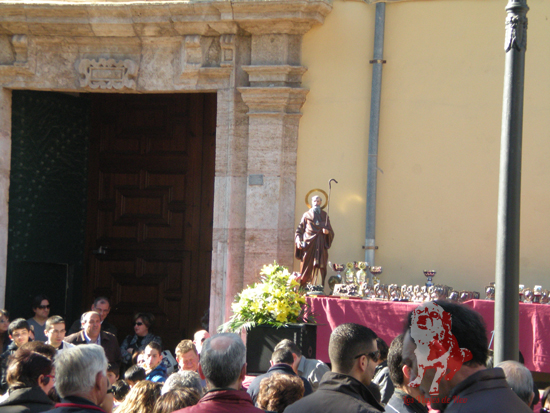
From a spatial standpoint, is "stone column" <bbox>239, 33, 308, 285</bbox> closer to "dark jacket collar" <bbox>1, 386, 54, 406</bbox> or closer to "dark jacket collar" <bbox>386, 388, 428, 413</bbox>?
"dark jacket collar" <bbox>1, 386, 54, 406</bbox>

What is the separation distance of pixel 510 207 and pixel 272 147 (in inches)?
178

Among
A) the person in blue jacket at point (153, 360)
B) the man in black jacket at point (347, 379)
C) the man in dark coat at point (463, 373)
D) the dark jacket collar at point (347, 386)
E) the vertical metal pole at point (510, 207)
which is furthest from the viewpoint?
the person in blue jacket at point (153, 360)

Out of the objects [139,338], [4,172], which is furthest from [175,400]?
[4,172]

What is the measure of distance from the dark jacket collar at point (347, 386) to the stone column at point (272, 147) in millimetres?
5282

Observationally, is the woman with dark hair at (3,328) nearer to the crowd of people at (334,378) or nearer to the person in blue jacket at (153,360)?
the crowd of people at (334,378)

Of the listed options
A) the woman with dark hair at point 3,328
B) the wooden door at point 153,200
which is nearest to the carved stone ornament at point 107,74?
the wooden door at point 153,200

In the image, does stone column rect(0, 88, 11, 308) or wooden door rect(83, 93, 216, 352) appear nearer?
stone column rect(0, 88, 11, 308)

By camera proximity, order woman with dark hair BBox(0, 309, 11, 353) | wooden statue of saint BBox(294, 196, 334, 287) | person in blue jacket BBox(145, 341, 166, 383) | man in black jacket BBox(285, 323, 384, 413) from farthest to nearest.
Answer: wooden statue of saint BBox(294, 196, 334, 287)
woman with dark hair BBox(0, 309, 11, 353)
person in blue jacket BBox(145, 341, 166, 383)
man in black jacket BBox(285, 323, 384, 413)

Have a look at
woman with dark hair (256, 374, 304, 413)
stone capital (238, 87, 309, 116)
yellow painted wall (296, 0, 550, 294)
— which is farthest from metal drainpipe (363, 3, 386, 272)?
woman with dark hair (256, 374, 304, 413)

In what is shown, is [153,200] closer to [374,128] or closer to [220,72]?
[220,72]

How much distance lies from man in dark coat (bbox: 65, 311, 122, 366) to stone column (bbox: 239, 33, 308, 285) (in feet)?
5.32

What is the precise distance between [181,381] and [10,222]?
5.79 m

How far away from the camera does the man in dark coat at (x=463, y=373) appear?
1.95m

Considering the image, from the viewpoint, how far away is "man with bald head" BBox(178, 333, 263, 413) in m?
2.87
